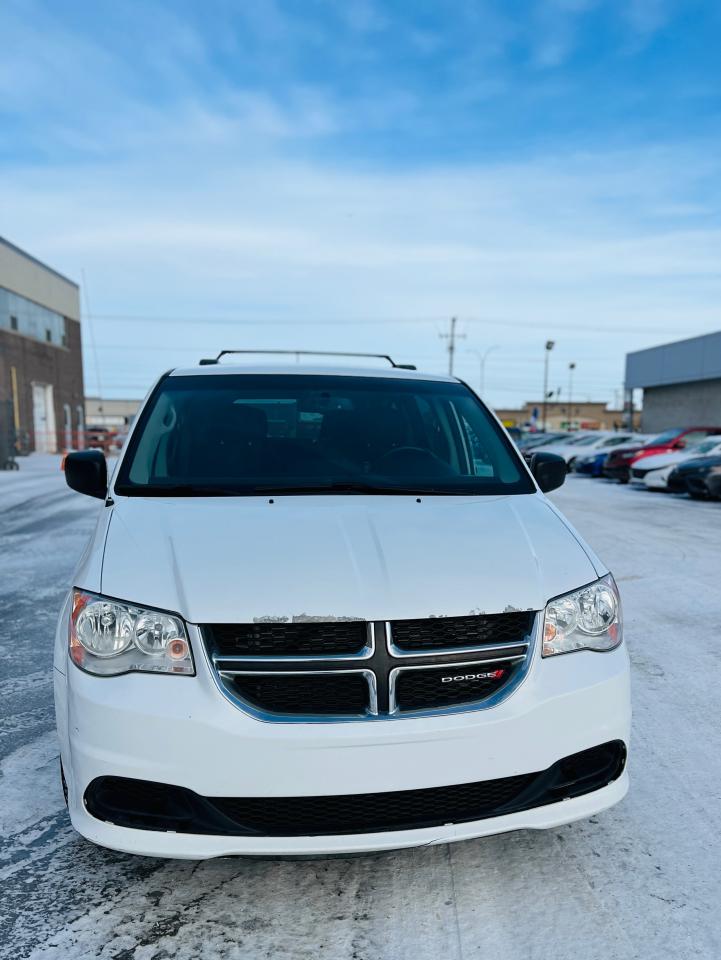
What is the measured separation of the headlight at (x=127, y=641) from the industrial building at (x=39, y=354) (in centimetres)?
3357

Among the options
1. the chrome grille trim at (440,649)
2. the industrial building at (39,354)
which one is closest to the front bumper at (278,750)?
the chrome grille trim at (440,649)

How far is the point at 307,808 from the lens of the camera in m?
2.14

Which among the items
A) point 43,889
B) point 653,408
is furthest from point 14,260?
point 43,889

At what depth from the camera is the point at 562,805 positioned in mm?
2328

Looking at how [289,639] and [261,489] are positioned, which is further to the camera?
[261,489]

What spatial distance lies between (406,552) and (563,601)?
536mm

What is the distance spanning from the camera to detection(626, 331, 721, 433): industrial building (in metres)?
39.9

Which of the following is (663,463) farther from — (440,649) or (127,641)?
(127,641)

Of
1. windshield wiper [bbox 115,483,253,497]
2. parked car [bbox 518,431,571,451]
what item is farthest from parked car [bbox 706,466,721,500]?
parked car [bbox 518,431,571,451]

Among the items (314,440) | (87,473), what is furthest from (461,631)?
(87,473)

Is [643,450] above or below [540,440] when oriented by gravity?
above

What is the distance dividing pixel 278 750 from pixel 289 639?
307 millimetres

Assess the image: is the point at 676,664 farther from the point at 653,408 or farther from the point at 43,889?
the point at 653,408

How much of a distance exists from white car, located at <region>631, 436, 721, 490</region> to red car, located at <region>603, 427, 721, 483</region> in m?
1.42
